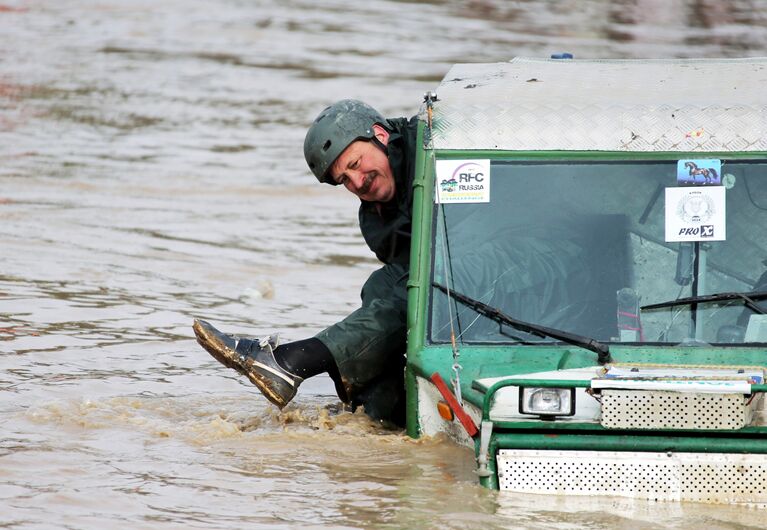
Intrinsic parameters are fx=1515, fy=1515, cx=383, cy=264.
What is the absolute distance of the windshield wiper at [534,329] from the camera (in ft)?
20.1

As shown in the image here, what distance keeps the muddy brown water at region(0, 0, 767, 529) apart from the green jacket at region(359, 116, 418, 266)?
33.8 inches

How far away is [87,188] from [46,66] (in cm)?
873

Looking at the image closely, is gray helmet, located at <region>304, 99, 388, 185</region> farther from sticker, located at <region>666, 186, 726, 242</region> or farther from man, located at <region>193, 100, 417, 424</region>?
sticker, located at <region>666, 186, 726, 242</region>

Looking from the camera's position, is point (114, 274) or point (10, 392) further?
point (114, 274)

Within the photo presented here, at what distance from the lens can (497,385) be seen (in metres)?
5.54

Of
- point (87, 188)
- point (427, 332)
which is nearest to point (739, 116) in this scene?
point (427, 332)

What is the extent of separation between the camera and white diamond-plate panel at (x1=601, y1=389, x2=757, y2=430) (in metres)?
5.43

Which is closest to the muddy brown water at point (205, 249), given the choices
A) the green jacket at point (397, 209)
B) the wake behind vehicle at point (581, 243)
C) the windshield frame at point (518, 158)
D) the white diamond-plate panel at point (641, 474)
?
→ the white diamond-plate panel at point (641, 474)

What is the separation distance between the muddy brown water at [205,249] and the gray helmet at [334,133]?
1.31m

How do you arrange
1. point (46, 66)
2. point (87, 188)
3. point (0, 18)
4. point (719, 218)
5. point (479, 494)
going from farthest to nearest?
1. point (0, 18)
2. point (46, 66)
3. point (87, 188)
4. point (719, 218)
5. point (479, 494)

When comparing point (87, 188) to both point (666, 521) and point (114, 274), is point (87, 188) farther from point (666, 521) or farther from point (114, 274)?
point (666, 521)

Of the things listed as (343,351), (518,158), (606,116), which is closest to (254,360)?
(343,351)

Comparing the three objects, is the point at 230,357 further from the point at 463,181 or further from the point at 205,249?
the point at 205,249

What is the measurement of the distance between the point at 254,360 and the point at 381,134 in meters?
1.21
